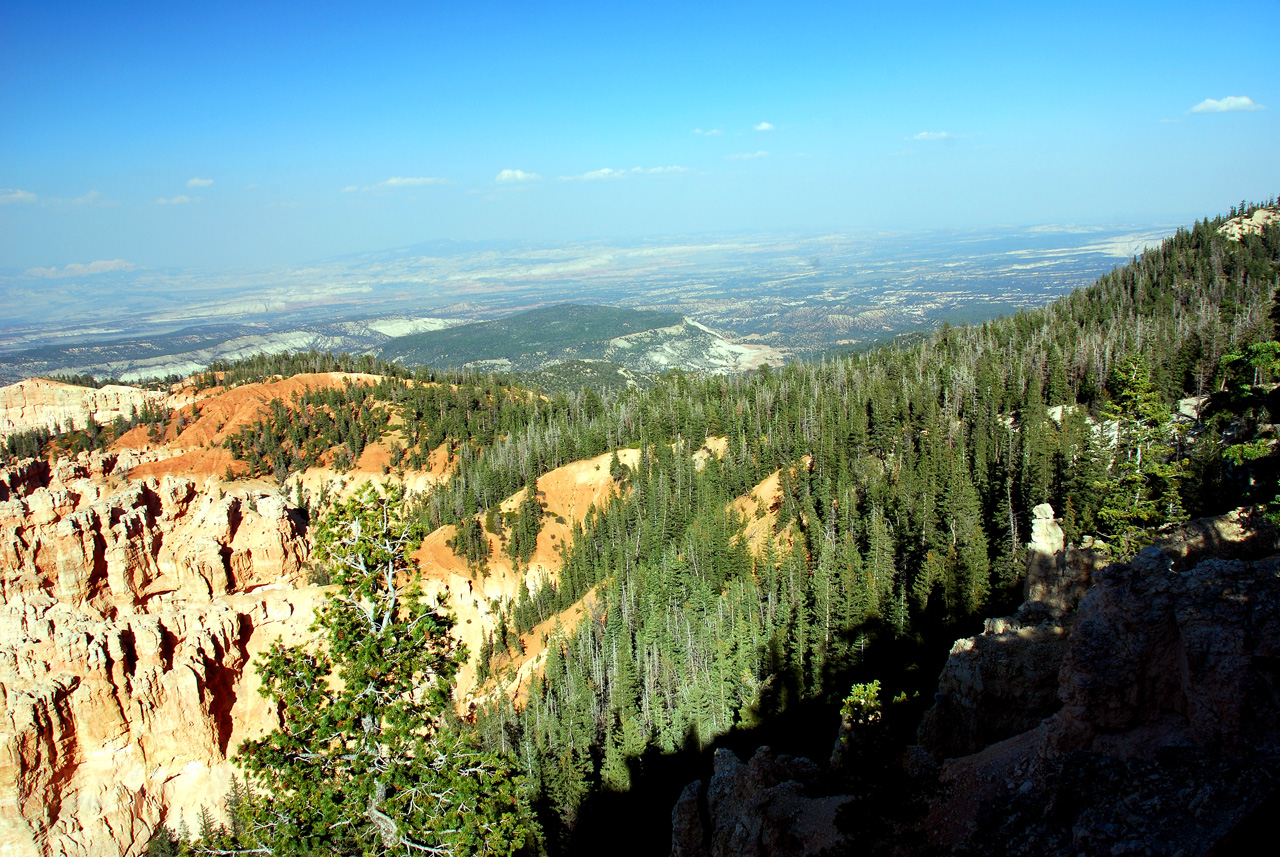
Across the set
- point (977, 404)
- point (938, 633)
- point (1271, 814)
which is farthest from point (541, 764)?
point (977, 404)

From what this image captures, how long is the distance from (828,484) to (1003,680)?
4537cm

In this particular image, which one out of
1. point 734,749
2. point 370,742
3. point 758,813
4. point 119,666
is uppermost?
point 370,742

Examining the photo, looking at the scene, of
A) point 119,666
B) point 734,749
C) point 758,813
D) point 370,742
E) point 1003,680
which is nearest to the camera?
point 370,742

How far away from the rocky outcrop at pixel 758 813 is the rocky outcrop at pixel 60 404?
128m

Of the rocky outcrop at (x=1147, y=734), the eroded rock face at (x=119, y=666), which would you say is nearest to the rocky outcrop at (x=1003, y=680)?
the rocky outcrop at (x=1147, y=734)

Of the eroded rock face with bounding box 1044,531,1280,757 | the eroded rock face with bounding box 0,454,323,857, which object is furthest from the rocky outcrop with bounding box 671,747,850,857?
the eroded rock face with bounding box 0,454,323,857

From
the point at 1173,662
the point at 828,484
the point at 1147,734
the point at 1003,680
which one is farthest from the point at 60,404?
the point at 1173,662

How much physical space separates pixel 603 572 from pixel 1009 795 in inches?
2293

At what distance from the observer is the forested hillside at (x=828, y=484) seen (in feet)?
123

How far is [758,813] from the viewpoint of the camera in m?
19.6

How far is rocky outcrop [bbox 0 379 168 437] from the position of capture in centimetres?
11862

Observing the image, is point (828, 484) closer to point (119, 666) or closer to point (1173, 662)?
point (1173, 662)

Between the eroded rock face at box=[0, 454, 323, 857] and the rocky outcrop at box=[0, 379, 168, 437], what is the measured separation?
224ft

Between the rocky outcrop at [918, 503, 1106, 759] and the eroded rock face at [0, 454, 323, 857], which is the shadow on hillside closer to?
the rocky outcrop at [918, 503, 1106, 759]
